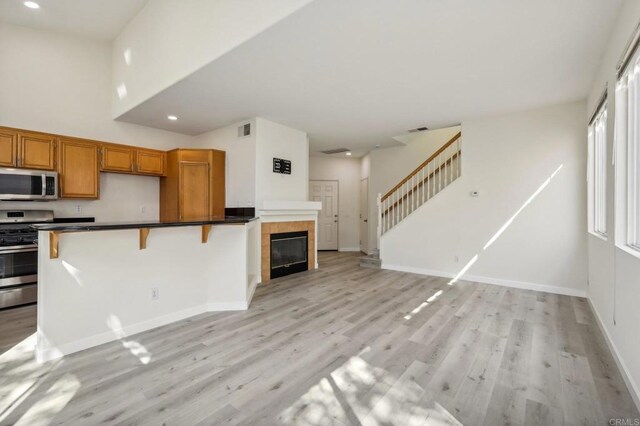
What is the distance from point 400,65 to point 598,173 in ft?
9.58

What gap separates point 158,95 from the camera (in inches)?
152

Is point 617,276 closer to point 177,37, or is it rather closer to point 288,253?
point 288,253

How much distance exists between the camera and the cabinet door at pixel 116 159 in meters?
4.66

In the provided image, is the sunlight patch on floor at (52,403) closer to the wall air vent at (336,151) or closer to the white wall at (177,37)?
the white wall at (177,37)

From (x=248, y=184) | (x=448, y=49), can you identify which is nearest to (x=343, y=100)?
(x=448, y=49)

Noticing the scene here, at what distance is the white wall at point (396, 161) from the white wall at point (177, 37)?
5.32m

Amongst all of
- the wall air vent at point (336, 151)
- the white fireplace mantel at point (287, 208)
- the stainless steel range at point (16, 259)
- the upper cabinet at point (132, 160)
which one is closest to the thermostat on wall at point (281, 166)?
the white fireplace mantel at point (287, 208)

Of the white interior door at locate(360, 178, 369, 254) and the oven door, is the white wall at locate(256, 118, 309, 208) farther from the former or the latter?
the oven door

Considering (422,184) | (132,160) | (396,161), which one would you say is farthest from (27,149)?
(396,161)

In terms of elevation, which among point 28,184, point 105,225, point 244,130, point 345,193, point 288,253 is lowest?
point 288,253

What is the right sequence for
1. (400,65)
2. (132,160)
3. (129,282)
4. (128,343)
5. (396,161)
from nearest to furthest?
(128,343), (129,282), (400,65), (132,160), (396,161)

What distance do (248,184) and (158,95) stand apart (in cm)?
190

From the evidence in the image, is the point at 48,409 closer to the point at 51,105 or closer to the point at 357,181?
the point at 51,105

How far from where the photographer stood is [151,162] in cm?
524
